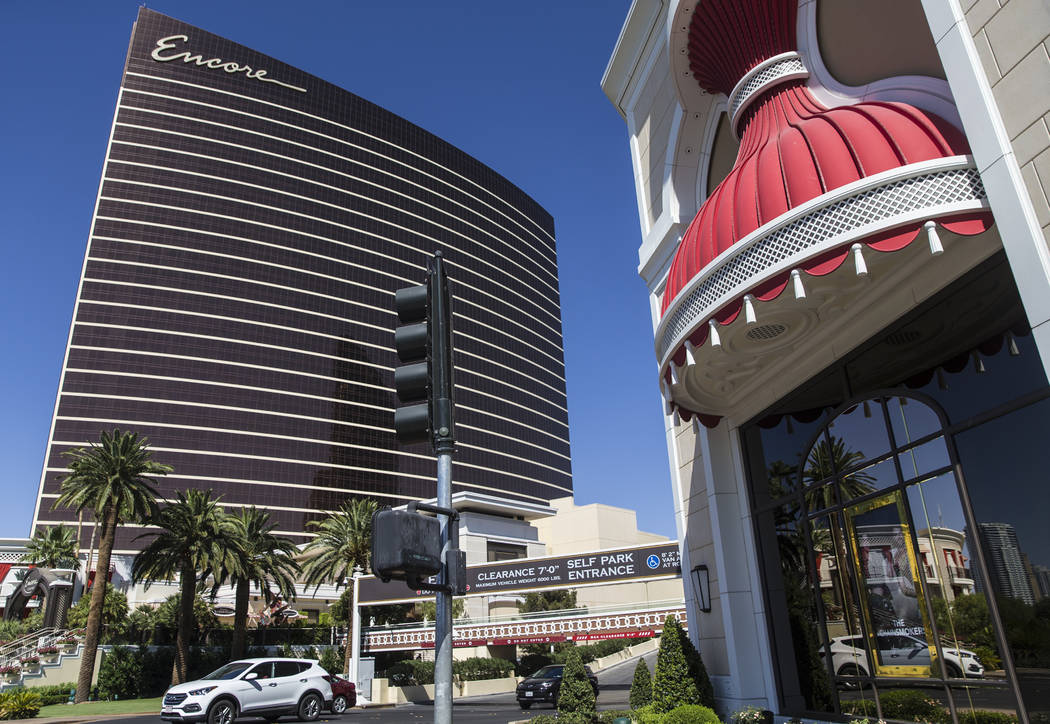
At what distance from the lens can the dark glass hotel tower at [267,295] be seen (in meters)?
86.6

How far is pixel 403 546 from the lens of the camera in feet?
12.5

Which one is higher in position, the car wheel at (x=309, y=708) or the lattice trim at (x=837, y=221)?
the lattice trim at (x=837, y=221)

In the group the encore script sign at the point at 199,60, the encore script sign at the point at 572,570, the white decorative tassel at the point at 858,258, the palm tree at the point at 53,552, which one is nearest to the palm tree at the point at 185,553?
the encore script sign at the point at 572,570

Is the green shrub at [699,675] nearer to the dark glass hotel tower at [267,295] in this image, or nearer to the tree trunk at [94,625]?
the tree trunk at [94,625]

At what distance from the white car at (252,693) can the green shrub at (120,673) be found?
87.1 feet

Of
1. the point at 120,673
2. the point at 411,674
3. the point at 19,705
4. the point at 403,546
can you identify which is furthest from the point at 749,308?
the point at 120,673

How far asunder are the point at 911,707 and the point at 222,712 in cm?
1487

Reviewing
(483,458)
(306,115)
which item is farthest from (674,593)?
(306,115)

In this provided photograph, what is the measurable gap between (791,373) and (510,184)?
139 metres

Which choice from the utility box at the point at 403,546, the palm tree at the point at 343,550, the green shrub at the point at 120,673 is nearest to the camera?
the utility box at the point at 403,546

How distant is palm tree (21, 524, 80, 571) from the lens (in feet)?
200

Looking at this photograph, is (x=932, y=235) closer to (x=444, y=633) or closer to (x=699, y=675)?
(x=444, y=633)

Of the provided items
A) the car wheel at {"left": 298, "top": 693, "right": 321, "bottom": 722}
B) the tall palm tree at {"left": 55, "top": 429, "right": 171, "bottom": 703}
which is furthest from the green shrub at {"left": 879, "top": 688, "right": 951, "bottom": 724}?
the tall palm tree at {"left": 55, "top": 429, "right": 171, "bottom": 703}

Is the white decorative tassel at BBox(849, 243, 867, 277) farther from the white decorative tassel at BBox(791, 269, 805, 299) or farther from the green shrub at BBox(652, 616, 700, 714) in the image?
the green shrub at BBox(652, 616, 700, 714)
